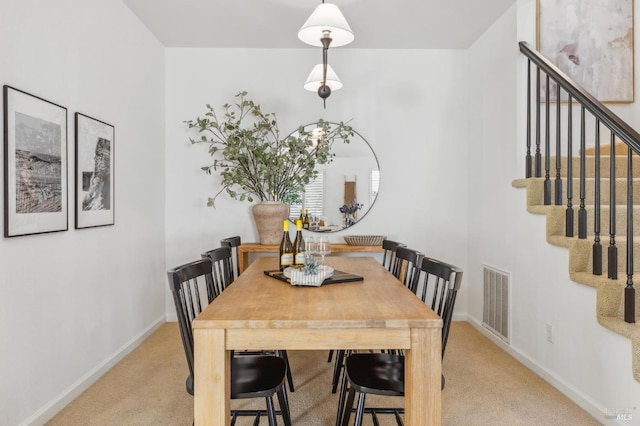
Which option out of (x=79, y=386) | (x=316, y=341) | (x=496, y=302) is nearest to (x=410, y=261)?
(x=316, y=341)

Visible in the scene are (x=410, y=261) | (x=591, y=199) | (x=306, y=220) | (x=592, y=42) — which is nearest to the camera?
(x=410, y=261)

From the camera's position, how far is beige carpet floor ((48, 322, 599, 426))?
234 centimetres

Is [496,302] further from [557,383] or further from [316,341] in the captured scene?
[316,341]

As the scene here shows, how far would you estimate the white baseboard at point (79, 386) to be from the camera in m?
2.25

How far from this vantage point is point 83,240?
2.73 metres

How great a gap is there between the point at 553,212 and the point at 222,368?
2.30 m

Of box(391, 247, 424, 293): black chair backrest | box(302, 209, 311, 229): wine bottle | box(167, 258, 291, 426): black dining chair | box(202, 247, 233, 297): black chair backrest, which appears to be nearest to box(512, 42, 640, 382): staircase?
box(391, 247, 424, 293): black chair backrest

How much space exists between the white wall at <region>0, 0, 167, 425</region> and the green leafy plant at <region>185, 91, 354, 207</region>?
520mm

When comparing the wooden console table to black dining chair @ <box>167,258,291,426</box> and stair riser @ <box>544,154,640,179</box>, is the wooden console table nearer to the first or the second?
stair riser @ <box>544,154,640,179</box>

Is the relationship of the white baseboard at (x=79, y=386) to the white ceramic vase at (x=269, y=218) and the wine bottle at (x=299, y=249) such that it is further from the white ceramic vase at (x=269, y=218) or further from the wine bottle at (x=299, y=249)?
the wine bottle at (x=299, y=249)

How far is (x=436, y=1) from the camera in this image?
3312mm

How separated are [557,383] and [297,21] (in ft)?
10.9

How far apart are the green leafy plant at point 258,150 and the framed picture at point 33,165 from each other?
1.53m

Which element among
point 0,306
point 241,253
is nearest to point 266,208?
point 241,253
